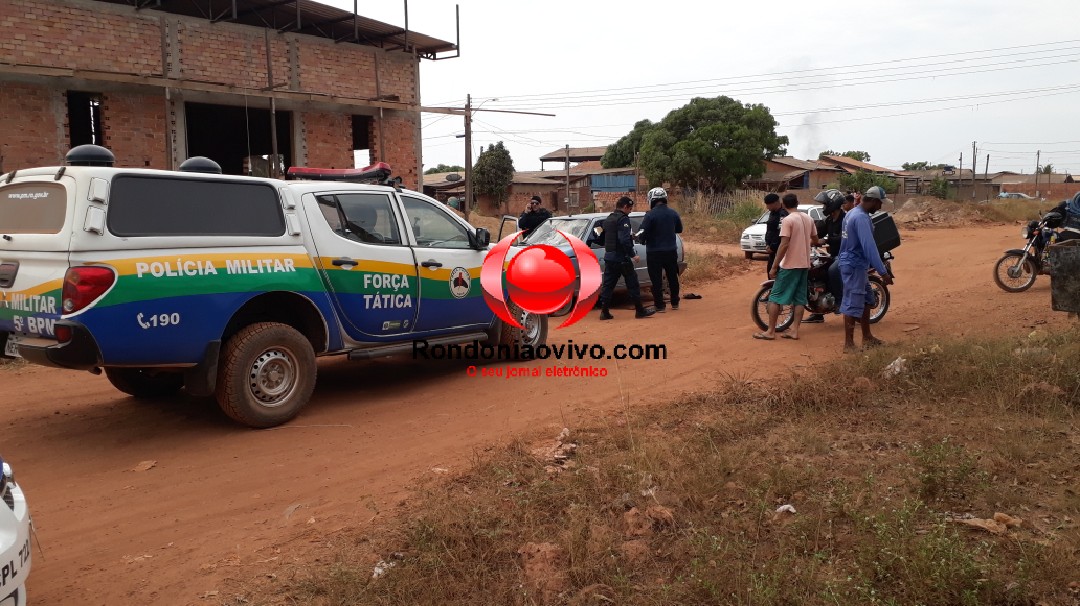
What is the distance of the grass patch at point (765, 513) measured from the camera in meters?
3.31

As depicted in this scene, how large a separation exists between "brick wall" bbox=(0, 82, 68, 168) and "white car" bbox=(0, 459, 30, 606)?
15.0 m

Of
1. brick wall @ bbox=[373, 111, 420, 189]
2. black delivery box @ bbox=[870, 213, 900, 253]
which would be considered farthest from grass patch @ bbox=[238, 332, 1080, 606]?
brick wall @ bbox=[373, 111, 420, 189]

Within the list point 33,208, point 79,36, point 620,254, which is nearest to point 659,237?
point 620,254

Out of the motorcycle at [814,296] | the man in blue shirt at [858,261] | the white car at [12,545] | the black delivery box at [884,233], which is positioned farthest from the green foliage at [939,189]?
the white car at [12,545]

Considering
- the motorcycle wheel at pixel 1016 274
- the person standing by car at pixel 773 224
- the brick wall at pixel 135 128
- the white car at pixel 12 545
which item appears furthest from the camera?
the brick wall at pixel 135 128

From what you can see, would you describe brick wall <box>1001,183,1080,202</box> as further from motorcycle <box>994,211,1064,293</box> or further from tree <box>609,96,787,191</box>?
motorcycle <box>994,211,1064,293</box>

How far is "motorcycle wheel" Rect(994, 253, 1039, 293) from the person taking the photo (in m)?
11.9

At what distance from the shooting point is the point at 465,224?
26.0 feet

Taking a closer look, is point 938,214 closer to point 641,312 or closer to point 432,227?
point 641,312

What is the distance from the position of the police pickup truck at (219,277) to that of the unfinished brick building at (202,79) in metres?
11.4

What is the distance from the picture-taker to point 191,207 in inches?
227

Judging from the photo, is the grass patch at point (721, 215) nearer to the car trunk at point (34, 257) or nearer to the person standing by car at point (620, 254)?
the person standing by car at point (620, 254)

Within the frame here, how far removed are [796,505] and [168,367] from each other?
14.2 feet

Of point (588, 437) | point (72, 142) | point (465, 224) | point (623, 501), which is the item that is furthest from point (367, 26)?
point (623, 501)
